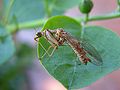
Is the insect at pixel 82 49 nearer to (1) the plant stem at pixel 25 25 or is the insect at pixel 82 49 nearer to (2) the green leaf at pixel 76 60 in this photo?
(2) the green leaf at pixel 76 60

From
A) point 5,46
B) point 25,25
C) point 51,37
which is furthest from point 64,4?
point 51,37

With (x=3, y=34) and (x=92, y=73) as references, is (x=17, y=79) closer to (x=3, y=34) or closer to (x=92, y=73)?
(x=3, y=34)

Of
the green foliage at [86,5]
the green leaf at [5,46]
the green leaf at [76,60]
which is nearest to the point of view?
the green leaf at [76,60]

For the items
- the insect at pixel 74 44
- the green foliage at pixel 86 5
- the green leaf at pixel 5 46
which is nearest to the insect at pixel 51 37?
the insect at pixel 74 44

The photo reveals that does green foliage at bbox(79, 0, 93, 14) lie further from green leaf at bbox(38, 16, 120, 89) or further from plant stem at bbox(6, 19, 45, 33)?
plant stem at bbox(6, 19, 45, 33)

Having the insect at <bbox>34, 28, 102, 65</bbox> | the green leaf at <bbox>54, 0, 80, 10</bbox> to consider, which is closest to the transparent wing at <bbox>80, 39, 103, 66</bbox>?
Result: the insect at <bbox>34, 28, 102, 65</bbox>

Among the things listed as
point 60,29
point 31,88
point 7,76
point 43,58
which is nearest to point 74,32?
point 60,29

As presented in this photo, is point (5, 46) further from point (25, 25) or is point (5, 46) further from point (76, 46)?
point (76, 46)

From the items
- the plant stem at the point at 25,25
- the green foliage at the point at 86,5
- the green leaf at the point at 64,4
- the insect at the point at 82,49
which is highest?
the green foliage at the point at 86,5
